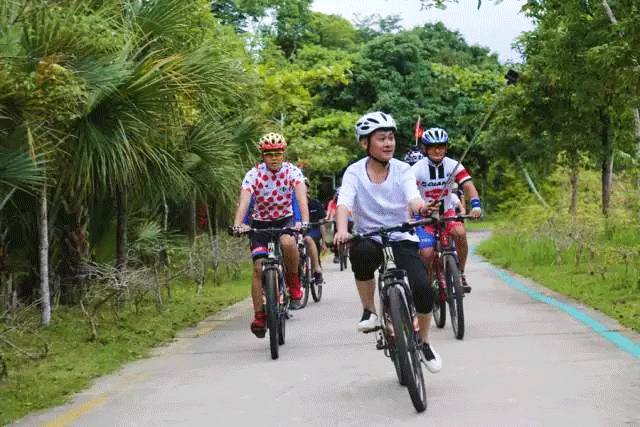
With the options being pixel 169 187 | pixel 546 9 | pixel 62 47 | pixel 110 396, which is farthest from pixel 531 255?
pixel 110 396

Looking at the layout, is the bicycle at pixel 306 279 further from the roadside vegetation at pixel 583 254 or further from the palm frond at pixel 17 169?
the palm frond at pixel 17 169

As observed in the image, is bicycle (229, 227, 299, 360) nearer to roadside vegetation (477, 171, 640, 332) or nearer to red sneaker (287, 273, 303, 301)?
red sneaker (287, 273, 303, 301)

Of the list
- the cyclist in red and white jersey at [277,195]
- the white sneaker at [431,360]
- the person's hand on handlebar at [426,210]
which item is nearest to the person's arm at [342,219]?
the person's hand on handlebar at [426,210]

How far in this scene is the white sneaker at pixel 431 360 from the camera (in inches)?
282

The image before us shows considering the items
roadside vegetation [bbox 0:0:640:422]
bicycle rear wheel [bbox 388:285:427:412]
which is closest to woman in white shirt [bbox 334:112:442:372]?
bicycle rear wheel [bbox 388:285:427:412]

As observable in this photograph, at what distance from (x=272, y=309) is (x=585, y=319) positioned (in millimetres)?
3375

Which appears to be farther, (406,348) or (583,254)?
(583,254)

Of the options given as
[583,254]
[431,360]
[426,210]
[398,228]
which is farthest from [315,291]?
[398,228]

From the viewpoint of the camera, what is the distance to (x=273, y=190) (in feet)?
35.0

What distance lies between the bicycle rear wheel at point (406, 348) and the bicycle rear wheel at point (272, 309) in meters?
2.41

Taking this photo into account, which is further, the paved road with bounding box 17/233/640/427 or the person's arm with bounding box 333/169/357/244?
the person's arm with bounding box 333/169/357/244

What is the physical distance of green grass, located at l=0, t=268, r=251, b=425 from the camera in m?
7.73

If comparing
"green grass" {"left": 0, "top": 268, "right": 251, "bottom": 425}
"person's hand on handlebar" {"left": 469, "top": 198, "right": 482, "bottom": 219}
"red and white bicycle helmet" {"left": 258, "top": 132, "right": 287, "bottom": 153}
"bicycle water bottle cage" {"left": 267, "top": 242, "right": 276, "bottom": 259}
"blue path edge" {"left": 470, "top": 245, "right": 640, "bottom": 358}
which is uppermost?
"red and white bicycle helmet" {"left": 258, "top": 132, "right": 287, "bottom": 153}

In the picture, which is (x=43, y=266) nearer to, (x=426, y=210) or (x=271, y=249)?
(x=271, y=249)
